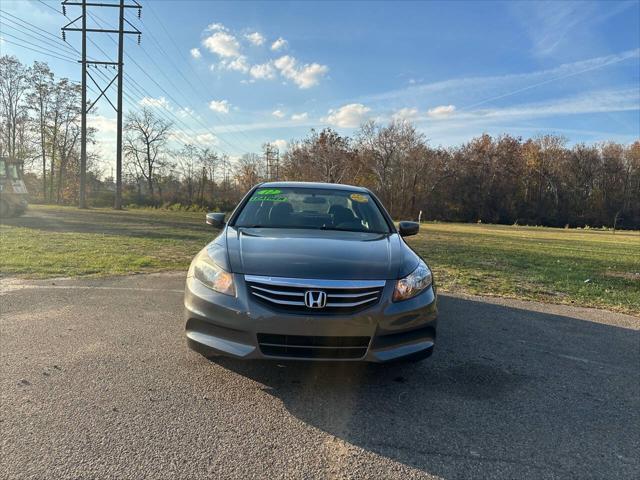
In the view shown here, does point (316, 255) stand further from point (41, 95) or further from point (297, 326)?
point (41, 95)

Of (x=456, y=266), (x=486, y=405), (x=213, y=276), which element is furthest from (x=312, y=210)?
(x=456, y=266)

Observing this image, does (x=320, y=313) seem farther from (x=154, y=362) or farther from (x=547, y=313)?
(x=547, y=313)

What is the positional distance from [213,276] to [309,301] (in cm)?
78

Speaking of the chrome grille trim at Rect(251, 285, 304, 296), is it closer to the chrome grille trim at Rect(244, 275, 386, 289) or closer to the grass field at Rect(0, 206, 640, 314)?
the chrome grille trim at Rect(244, 275, 386, 289)

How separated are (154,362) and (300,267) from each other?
1.56 m

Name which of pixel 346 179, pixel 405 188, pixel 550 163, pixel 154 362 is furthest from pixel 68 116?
pixel 550 163

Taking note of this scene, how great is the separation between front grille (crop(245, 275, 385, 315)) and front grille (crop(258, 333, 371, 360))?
0.18m

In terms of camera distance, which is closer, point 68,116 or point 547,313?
point 547,313

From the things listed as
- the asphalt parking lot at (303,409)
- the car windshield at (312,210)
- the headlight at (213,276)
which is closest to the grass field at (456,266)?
the asphalt parking lot at (303,409)

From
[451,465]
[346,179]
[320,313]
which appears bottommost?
[451,465]

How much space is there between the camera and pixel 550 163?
65.1 m

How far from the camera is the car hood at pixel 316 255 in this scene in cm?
304

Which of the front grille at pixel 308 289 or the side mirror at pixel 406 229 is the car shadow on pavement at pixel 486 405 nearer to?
the front grille at pixel 308 289

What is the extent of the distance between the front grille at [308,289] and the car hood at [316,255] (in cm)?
6
